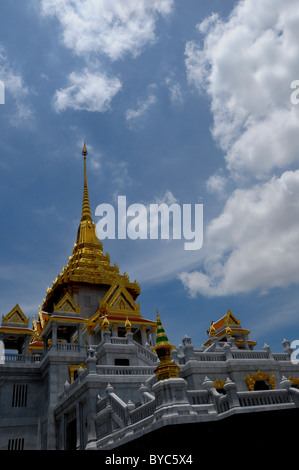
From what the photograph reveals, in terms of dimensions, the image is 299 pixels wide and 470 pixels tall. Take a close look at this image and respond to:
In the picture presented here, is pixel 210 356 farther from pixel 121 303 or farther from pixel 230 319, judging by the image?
pixel 121 303

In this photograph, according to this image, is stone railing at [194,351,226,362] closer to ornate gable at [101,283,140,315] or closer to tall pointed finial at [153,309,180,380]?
tall pointed finial at [153,309,180,380]

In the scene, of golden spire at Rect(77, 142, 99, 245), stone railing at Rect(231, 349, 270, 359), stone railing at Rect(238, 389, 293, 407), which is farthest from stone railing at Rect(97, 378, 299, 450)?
golden spire at Rect(77, 142, 99, 245)

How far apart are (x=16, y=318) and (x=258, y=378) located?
21753mm

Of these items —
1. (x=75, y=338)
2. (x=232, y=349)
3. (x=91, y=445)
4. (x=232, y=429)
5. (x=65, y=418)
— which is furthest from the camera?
(x=75, y=338)

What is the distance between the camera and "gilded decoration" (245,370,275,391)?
28.1m

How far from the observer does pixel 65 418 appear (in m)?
28.2

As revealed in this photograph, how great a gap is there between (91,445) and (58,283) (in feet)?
106

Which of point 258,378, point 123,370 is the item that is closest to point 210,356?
point 258,378

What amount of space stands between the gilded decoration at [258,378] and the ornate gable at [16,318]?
20.2 m

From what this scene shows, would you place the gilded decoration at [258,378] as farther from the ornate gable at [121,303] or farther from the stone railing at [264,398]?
the ornate gable at [121,303]

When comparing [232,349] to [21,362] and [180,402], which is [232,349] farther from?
[21,362]

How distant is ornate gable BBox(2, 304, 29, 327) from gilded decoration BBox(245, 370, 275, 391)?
2020 cm

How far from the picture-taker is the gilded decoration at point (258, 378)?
28150mm
